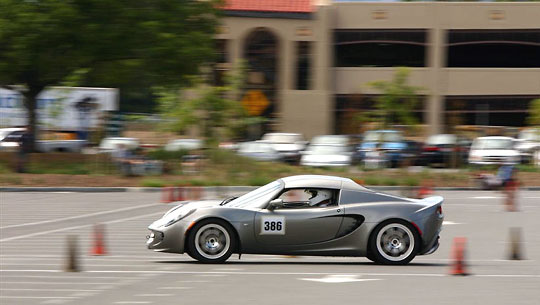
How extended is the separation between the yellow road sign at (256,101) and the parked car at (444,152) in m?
14.8

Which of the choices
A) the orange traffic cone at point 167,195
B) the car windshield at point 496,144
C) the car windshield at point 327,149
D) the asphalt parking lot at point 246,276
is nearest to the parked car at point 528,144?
the car windshield at point 496,144

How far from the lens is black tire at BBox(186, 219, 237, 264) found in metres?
12.1

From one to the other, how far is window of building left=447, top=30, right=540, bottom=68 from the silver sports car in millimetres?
45174

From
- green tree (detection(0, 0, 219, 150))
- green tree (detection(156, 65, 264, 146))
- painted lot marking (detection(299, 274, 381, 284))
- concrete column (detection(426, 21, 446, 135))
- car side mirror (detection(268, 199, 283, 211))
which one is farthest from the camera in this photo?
concrete column (detection(426, 21, 446, 135))

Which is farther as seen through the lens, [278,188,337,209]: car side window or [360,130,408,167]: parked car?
[360,130,408,167]: parked car

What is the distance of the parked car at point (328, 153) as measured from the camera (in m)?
38.8

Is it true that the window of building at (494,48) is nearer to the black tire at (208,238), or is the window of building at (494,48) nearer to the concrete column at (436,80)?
the concrete column at (436,80)

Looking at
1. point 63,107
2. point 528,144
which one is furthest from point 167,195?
point 528,144

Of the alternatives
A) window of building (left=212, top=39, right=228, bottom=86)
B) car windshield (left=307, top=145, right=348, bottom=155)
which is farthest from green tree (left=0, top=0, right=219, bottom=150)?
window of building (left=212, top=39, right=228, bottom=86)

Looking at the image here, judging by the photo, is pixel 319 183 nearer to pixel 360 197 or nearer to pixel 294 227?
pixel 360 197

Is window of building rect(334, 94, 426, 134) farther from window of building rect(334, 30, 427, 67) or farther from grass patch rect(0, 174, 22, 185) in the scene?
grass patch rect(0, 174, 22, 185)

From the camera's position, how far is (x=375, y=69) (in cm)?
5506

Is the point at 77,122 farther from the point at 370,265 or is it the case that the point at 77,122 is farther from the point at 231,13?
the point at 370,265

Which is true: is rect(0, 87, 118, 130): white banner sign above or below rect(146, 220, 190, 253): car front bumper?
above
